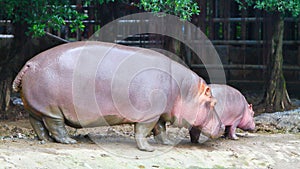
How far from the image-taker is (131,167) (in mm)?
5543

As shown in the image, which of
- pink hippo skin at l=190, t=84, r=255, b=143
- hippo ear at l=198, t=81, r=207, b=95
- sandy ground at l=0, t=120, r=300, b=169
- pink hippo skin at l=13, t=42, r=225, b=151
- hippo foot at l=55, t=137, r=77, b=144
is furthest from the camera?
pink hippo skin at l=190, t=84, r=255, b=143

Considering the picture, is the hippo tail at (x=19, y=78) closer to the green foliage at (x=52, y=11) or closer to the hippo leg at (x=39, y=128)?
the hippo leg at (x=39, y=128)

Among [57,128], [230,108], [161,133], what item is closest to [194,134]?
[161,133]

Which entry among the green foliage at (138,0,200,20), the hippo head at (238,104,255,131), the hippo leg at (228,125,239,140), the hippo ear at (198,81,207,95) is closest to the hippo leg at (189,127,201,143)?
the hippo ear at (198,81,207,95)

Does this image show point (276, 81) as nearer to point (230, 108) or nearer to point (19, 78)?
point (230, 108)

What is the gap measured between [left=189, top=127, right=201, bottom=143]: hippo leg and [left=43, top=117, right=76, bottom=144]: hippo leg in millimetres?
1436

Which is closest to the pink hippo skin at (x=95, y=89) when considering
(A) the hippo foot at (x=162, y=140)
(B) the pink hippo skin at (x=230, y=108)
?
(A) the hippo foot at (x=162, y=140)

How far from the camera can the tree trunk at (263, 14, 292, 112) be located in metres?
10.8

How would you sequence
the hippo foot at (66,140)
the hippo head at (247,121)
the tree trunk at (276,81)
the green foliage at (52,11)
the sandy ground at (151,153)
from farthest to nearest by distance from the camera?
1. the tree trunk at (276,81)
2. the green foliage at (52,11)
3. the hippo head at (247,121)
4. the hippo foot at (66,140)
5. the sandy ground at (151,153)

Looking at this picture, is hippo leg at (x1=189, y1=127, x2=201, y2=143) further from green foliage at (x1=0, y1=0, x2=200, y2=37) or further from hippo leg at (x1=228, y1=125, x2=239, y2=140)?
green foliage at (x1=0, y1=0, x2=200, y2=37)

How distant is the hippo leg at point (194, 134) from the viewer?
21.9ft

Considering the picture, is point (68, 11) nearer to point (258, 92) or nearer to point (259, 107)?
point (259, 107)

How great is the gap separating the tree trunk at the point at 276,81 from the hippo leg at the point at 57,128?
5.54 m

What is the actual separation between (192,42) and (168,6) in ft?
14.8
